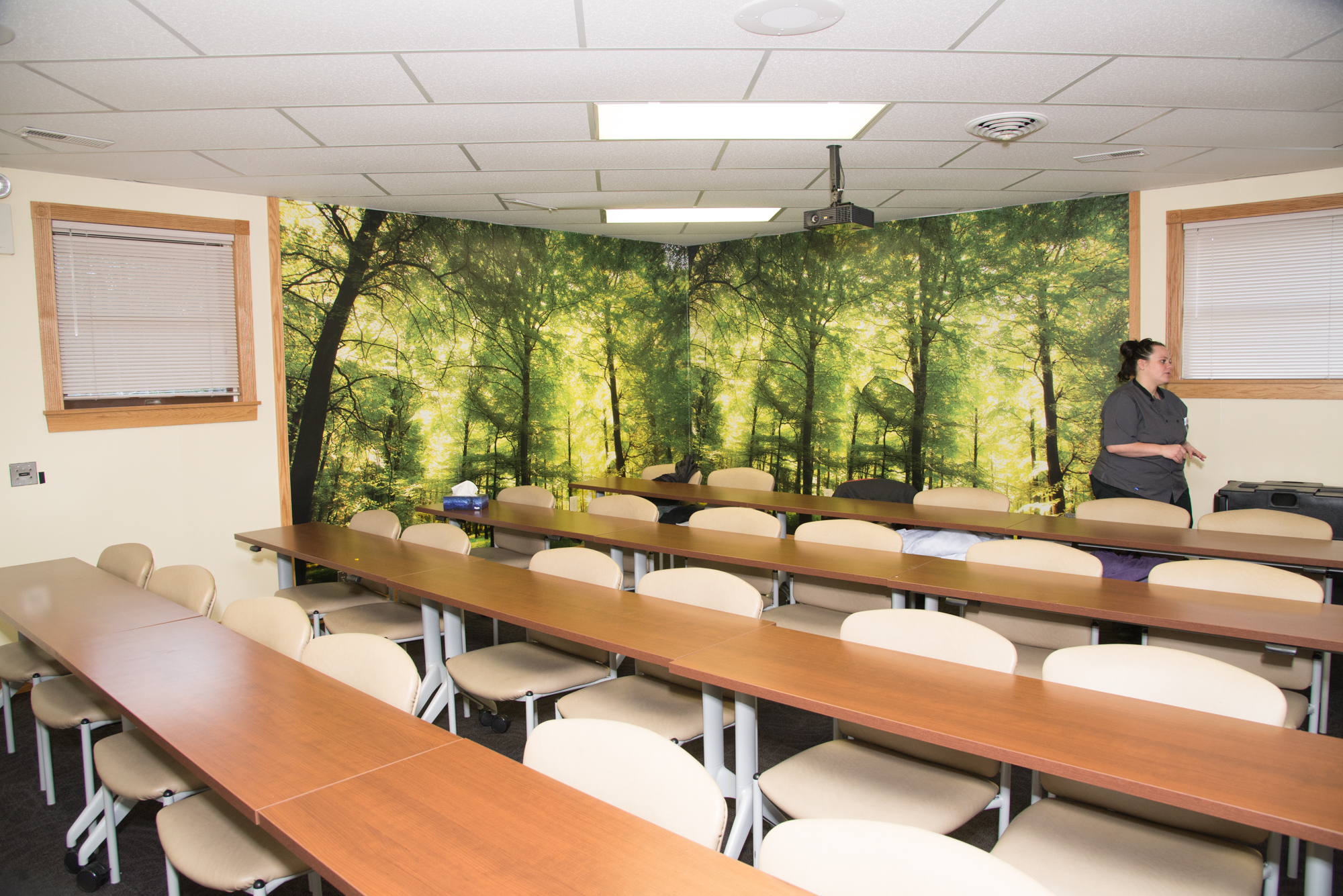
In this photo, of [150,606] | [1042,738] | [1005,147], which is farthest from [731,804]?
[1005,147]

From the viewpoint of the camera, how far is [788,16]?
2.43 m

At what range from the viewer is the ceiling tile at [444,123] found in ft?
10.8

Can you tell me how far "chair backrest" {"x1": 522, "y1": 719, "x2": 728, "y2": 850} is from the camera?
1.49 meters

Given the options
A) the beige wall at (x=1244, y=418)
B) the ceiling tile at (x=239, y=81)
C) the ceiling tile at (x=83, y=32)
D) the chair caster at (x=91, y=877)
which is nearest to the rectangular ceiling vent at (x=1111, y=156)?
the beige wall at (x=1244, y=418)

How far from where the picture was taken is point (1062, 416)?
18.7 ft

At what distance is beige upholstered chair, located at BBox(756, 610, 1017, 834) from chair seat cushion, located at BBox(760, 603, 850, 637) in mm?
836

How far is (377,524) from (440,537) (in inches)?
27.7

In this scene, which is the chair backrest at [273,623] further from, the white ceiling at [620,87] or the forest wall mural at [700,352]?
the forest wall mural at [700,352]

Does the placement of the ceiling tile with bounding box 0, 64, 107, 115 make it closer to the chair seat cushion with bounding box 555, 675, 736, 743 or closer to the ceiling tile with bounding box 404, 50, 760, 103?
the ceiling tile with bounding box 404, 50, 760, 103

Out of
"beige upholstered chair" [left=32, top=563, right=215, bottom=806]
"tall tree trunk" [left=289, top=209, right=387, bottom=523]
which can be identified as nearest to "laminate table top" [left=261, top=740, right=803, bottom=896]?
"beige upholstered chair" [left=32, top=563, right=215, bottom=806]

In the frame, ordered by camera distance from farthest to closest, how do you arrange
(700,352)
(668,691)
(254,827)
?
1. (700,352)
2. (668,691)
3. (254,827)

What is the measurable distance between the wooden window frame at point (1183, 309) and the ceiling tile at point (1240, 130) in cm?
73

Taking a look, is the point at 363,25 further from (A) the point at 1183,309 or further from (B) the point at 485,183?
(A) the point at 1183,309

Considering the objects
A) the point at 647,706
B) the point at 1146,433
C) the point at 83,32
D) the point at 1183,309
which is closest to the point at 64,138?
the point at 83,32
